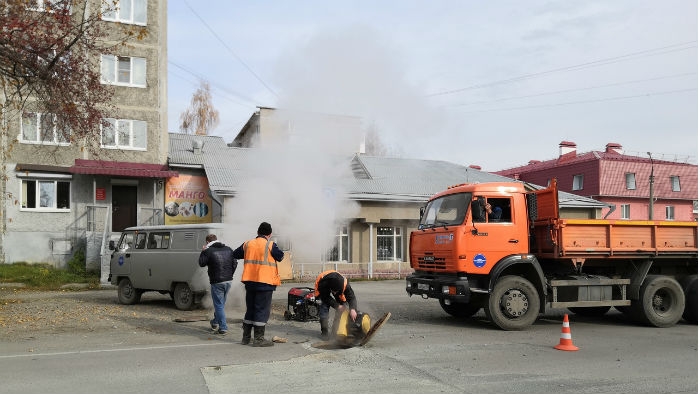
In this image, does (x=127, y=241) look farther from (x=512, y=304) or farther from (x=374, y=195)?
(x=374, y=195)

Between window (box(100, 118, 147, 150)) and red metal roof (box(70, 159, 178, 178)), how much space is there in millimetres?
916

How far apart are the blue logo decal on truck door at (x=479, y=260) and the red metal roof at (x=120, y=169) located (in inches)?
671

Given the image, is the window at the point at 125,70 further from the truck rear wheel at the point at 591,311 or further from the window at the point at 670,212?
the window at the point at 670,212

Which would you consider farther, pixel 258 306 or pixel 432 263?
pixel 432 263

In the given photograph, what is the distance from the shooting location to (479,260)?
10789mm

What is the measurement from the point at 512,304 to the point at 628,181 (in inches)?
1516

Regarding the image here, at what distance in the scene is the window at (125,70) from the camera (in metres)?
25.3

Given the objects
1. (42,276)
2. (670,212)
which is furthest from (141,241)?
(670,212)

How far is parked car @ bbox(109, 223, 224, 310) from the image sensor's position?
13.3 meters

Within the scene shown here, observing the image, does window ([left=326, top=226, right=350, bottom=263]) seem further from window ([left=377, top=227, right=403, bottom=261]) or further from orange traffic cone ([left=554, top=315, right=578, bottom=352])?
orange traffic cone ([left=554, top=315, right=578, bottom=352])

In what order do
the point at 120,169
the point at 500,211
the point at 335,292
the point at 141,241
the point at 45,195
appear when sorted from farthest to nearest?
1. the point at 45,195
2. the point at 120,169
3. the point at 141,241
4. the point at 500,211
5. the point at 335,292

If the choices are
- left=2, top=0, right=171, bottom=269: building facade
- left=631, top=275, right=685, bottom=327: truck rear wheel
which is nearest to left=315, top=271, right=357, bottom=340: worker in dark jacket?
left=631, top=275, right=685, bottom=327: truck rear wheel

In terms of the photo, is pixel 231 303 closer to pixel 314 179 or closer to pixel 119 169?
pixel 314 179

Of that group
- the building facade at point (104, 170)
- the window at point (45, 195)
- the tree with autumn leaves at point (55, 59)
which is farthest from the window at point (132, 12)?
the tree with autumn leaves at point (55, 59)
